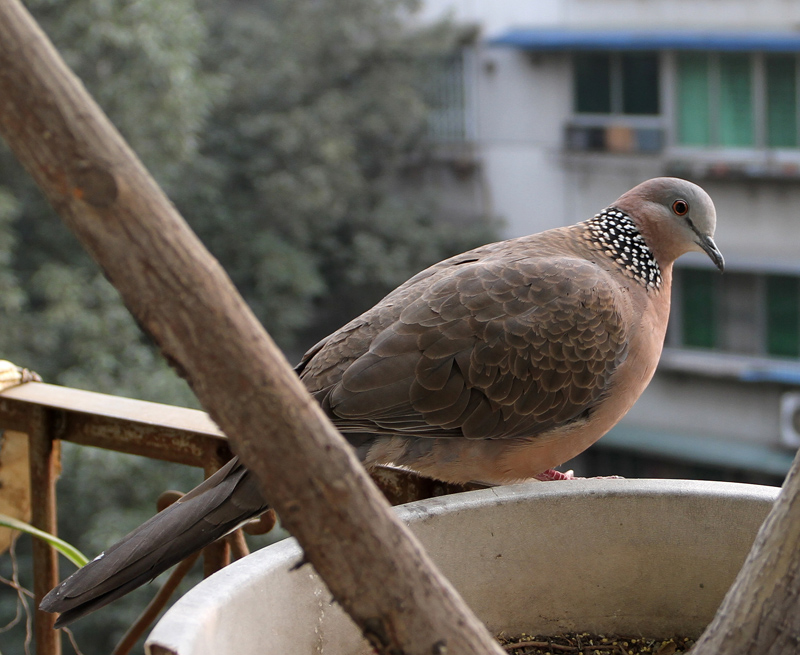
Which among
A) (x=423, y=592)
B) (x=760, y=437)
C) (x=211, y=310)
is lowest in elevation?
(x=760, y=437)

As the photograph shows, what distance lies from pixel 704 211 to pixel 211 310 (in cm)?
152

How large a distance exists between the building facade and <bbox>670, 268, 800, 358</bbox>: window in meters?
0.01

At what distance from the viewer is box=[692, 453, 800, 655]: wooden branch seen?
101cm

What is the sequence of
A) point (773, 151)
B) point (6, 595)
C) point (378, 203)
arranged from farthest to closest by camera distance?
point (378, 203)
point (773, 151)
point (6, 595)

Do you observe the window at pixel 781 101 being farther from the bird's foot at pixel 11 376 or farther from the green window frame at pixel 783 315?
the bird's foot at pixel 11 376

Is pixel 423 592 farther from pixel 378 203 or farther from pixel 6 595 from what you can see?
pixel 378 203

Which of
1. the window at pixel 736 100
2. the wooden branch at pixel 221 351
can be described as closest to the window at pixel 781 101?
the window at pixel 736 100

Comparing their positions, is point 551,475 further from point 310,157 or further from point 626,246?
point 310,157

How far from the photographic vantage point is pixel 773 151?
9.01 metres

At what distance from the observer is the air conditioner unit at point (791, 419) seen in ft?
29.8

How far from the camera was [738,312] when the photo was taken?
966 centimetres

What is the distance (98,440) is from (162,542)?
39 centimetres

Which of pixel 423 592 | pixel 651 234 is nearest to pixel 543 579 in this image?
pixel 423 592

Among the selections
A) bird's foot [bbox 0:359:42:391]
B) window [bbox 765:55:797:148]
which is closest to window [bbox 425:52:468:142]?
window [bbox 765:55:797:148]
